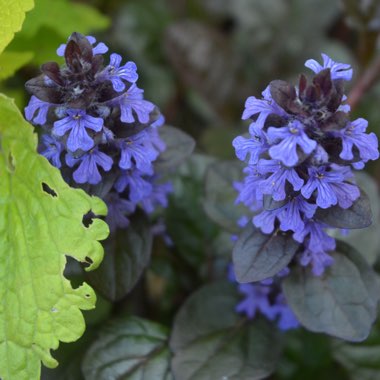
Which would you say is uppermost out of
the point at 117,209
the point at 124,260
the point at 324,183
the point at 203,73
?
the point at 324,183

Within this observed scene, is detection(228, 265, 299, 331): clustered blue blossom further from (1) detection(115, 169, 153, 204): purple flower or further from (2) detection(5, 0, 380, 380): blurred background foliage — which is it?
(1) detection(115, 169, 153, 204): purple flower

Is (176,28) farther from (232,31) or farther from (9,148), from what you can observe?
(9,148)

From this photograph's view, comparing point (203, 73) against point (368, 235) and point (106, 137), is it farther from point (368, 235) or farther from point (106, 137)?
point (106, 137)

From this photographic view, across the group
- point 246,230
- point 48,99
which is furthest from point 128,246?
point 48,99

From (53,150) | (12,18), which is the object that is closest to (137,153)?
(53,150)

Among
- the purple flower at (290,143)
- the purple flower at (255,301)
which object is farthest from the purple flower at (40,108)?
the purple flower at (255,301)

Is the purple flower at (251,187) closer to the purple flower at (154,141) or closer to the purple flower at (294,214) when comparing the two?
the purple flower at (294,214)
